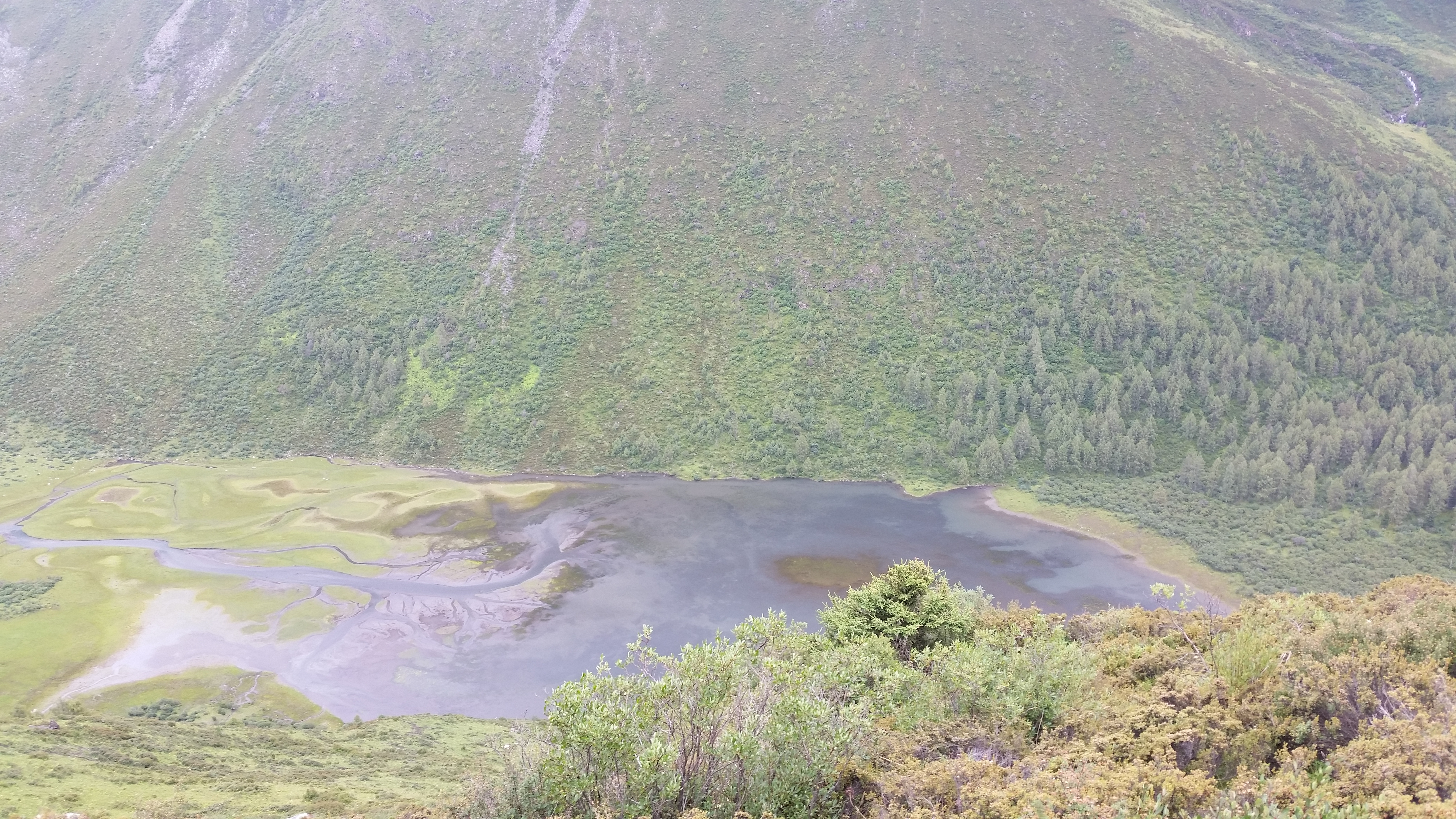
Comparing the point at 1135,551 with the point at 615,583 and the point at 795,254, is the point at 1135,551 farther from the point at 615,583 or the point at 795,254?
the point at 795,254

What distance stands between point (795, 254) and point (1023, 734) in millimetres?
92437

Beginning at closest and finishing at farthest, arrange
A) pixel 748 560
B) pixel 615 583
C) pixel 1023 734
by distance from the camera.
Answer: pixel 1023 734 < pixel 615 583 < pixel 748 560

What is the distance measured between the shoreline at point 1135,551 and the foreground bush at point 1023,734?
41745 millimetres

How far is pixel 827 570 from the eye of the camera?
73188 millimetres

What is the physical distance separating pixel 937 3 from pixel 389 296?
93.0m

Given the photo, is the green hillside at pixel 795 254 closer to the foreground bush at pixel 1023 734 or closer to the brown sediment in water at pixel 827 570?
the brown sediment in water at pixel 827 570

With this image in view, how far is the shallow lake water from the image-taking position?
2378 inches

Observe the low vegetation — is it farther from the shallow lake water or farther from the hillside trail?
the hillside trail

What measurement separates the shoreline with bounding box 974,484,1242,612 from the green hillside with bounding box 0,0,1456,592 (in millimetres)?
2586

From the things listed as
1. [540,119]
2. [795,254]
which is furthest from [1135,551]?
[540,119]

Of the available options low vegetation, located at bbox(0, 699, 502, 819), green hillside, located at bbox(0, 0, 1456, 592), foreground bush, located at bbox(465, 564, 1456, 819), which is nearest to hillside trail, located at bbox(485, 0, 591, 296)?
green hillside, located at bbox(0, 0, 1456, 592)

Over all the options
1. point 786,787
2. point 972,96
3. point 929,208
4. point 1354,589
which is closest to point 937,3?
point 972,96

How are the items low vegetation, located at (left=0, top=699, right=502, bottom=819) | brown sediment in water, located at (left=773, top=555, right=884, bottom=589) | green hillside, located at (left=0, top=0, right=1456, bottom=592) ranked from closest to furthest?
1. low vegetation, located at (left=0, top=699, right=502, bottom=819)
2. brown sediment in water, located at (left=773, top=555, right=884, bottom=589)
3. green hillside, located at (left=0, top=0, right=1456, bottom=592)

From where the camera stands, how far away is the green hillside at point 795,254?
9088cm
